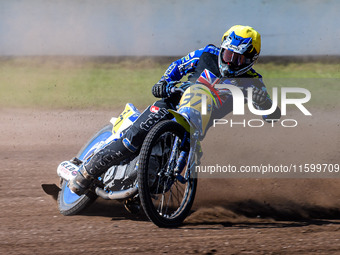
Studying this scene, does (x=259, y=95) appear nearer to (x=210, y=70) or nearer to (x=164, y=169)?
(x=210, y=70)

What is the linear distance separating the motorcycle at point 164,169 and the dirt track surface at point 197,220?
8.1 inches

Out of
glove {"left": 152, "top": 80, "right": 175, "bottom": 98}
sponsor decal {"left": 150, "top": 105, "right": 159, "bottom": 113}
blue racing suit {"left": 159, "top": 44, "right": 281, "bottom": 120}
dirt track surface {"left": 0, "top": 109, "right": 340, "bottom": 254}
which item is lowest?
dirt track surface {"left": 0, "top": 109, "right": 340, "bottom": 254}

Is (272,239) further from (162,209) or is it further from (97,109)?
(97,109)

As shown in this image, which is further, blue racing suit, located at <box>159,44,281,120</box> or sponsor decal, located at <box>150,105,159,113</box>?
blue racing suit, located at <box>159,44,281,120</box>

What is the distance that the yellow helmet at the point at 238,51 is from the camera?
17.1 feet

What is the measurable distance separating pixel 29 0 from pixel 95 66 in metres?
2.73

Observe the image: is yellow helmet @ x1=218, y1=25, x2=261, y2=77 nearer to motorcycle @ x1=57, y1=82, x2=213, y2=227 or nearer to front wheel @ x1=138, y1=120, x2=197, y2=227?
motorcycle @ x1=57, y1=82, x2=213, y2=227

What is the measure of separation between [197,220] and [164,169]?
736mm

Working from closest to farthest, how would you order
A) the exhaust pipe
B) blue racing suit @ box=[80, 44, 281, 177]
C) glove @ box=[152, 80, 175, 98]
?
1. the exhaust pipe
2. blue racing suit @ box=[80, 44, 281, 177]
3. glove @ box=[152, 80, 175, 98]

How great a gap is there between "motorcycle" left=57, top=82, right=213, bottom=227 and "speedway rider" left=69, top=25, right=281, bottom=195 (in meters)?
0.12

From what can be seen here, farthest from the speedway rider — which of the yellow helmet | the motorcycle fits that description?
the motorcycle

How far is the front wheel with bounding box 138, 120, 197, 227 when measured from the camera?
4668mm

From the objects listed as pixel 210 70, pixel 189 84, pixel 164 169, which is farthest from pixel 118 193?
pixel 210 70

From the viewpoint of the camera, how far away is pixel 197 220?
A: 215 inches
